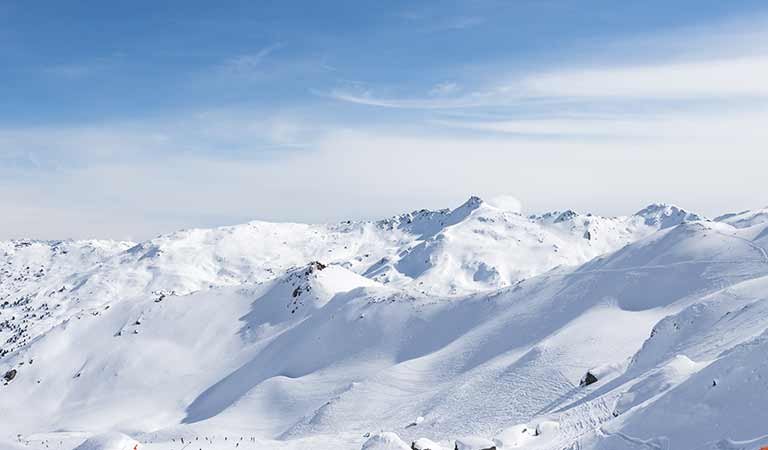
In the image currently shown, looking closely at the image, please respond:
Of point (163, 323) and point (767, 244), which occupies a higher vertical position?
point (767, 244)

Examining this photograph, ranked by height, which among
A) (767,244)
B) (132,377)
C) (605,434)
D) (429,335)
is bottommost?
(132,377)

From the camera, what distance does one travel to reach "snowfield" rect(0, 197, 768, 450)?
80.2 feet

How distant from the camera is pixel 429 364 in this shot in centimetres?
6519

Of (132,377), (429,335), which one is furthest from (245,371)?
(429,335)

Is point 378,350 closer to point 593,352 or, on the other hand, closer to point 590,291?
point 590,291

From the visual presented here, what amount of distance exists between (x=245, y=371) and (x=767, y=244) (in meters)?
63.6

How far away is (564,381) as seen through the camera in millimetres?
44844

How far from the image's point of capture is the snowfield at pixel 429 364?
24.4 m

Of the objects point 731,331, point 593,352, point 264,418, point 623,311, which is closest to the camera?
point 731,331

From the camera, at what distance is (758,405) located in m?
17.3

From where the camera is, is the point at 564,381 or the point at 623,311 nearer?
the point at 564,381

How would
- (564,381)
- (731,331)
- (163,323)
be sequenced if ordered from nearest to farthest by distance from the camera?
(731,331) → (564,381) → (163,323)

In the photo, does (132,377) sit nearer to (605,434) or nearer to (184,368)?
(184,368)


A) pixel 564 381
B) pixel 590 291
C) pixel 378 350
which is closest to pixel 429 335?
pixel 378 350
